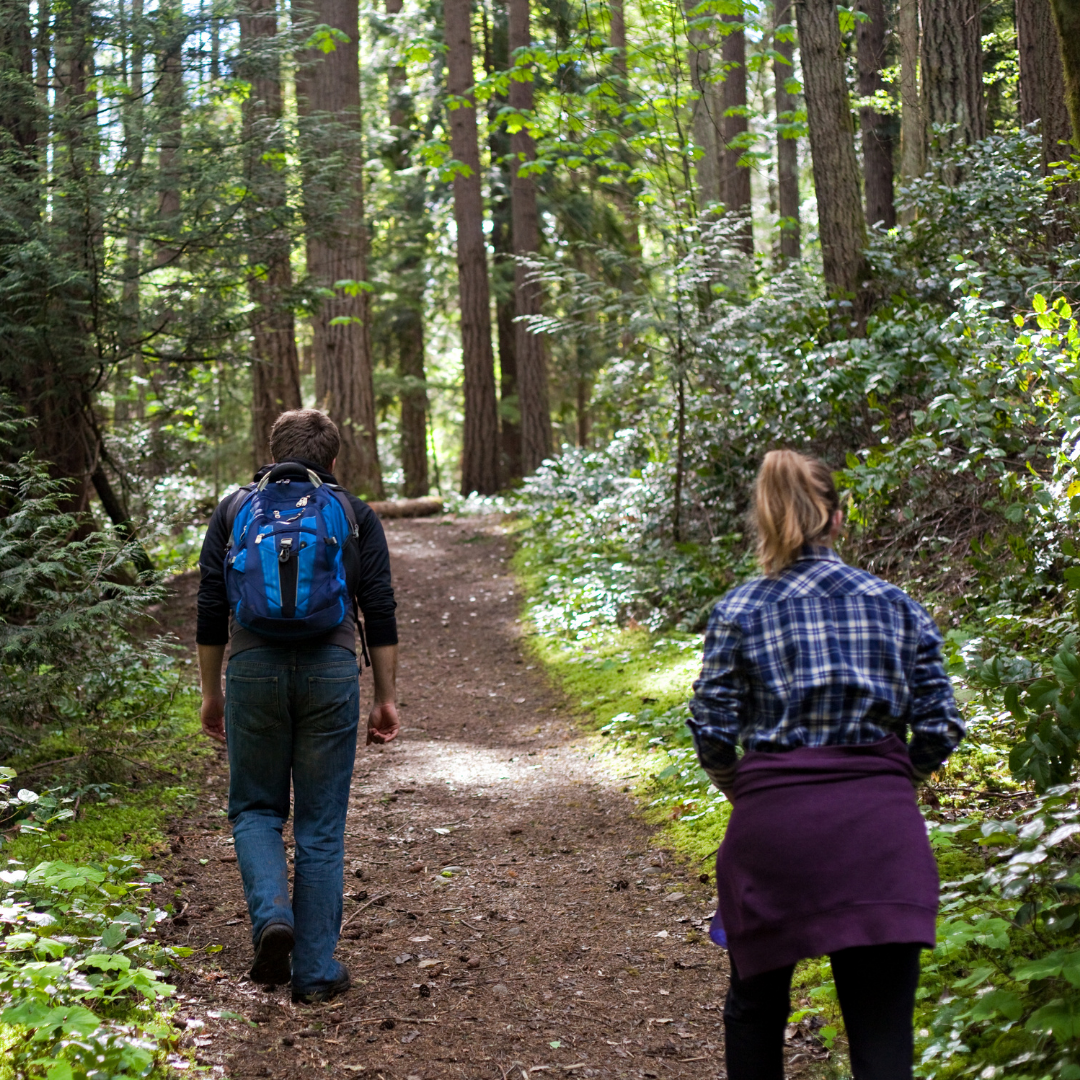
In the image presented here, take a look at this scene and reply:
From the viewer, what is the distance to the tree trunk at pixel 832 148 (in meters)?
9.20

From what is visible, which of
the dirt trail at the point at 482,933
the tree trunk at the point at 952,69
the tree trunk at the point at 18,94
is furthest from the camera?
the tree trunk at the point at 952,69

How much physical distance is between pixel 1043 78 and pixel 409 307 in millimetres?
14459

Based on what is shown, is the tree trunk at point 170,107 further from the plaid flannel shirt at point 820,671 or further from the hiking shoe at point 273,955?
the plaid flannel shirt at point 820,671

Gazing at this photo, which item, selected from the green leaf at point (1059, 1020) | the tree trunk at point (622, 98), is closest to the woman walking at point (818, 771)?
the green leaf at point (1059, 1020)

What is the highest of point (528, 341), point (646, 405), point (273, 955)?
point (528, 341)

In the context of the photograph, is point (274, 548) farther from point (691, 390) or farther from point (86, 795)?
point (691, 390)

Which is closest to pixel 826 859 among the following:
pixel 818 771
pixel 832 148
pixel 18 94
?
pixel 818 771

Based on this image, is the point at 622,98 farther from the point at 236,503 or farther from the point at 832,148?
the point at 236,503

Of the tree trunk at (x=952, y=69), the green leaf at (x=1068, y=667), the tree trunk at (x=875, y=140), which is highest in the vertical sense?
the tree trunk at (x=875, y=140)

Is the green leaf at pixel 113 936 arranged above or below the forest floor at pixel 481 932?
above

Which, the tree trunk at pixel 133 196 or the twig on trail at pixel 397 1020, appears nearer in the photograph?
the twig on trail at pixel 397 1020

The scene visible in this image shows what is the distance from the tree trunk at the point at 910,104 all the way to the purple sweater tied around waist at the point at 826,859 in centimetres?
944

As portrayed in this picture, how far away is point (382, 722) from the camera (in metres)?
4.20

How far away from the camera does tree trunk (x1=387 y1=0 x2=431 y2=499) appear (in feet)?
69.7
